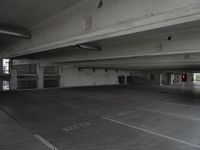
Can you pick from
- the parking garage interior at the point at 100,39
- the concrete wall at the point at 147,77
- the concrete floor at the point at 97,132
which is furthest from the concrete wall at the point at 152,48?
the concrete wall at the point at 147,77

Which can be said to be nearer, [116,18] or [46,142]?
[116,18]

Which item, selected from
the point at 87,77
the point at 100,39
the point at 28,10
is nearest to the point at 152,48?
the point at 100,39

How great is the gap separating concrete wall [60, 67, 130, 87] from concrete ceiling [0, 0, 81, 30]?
1014cm

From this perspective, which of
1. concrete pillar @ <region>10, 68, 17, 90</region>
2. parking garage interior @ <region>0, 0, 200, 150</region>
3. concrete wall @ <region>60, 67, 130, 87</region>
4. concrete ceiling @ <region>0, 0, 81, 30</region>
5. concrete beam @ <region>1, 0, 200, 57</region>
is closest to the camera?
concrete beam @ <region>1, 0, 200, 57</region>

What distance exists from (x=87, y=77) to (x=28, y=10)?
12.9 meters

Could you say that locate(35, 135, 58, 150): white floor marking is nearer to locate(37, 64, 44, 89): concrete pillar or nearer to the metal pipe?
the metal pipe

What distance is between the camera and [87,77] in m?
→ 15.7

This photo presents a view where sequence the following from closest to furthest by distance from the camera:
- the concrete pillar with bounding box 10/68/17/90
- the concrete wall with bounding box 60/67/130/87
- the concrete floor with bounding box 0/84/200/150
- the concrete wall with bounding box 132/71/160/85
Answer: the concrete floor with bounding box 0/84/200/150, the concrete pillar with bounding box 10/68/17/90, the concrete wall with bounding box 60/67/130/87, the concrete wall with bounding box 132/71/160/85

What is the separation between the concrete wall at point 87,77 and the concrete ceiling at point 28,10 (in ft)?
33.3

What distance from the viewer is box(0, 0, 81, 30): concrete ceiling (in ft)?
8.59

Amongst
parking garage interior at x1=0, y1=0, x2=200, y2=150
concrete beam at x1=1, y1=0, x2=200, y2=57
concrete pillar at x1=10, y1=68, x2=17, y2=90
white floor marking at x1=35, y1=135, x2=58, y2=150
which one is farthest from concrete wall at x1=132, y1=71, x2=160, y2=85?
white floor marking at x1=35, y1=135, x2=58, y2=150

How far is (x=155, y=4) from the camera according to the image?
1829 millimetres

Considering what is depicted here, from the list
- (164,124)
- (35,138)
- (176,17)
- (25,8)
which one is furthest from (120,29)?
(164,124)

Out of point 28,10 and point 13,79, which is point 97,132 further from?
point 13,79
